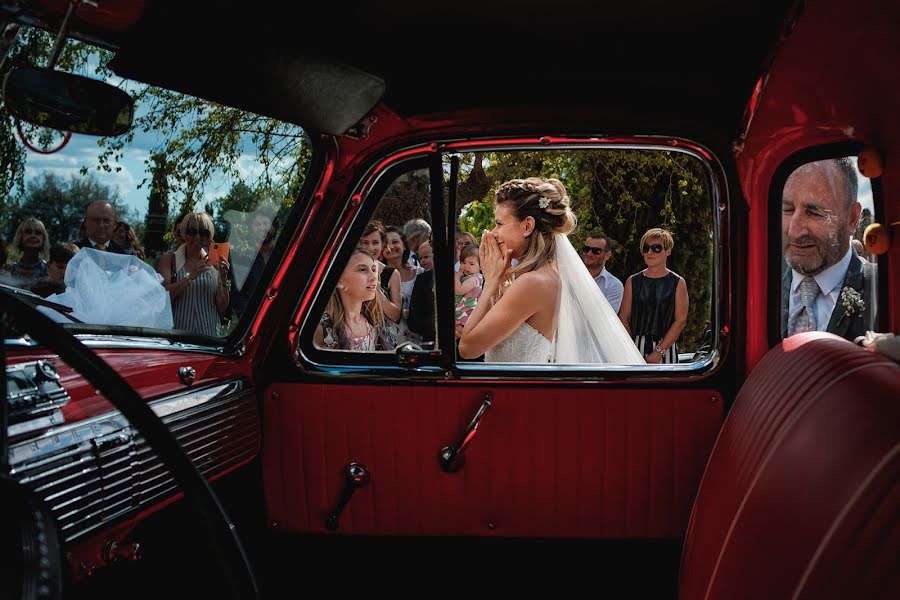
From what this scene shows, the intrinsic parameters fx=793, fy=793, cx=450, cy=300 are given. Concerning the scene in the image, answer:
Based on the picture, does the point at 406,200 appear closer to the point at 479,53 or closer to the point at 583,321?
the point at 479,53

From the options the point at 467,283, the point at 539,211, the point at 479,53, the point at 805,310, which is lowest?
the point at 805,310

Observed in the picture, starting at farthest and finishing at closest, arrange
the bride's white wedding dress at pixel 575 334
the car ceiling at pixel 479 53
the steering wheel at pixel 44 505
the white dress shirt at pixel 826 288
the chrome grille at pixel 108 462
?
1. the bride's white wedding dress at pixel 575 334
2. the white dress shirt at pixel 826 288
3. the car ceiling at pixel 479 53
4. the chrome grille at pixel 108 462
5. the steering wheel at pixel 44 505

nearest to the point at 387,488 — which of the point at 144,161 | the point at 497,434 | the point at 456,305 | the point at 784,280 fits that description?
the point at 497,434

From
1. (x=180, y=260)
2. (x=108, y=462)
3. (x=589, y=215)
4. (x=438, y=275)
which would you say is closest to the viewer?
(x=108, y=462)

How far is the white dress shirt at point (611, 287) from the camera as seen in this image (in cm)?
258

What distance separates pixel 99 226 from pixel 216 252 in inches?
14.5

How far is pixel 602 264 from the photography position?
2.58 meters

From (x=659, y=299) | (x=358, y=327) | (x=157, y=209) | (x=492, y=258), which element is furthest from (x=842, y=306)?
(x=157, y=209)

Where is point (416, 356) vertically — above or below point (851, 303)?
below

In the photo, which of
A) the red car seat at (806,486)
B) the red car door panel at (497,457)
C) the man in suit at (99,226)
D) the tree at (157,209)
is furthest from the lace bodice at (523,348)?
the man in suit at (99,226)

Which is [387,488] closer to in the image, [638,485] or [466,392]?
[466,392]

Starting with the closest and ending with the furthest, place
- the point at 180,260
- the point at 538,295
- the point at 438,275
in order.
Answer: the point at 180,260
the point at 438,275
the point at 538,295

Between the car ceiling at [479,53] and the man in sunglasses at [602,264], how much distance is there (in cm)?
46

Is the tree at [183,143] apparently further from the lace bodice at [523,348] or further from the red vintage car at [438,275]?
the lace bodice at [523,348]
